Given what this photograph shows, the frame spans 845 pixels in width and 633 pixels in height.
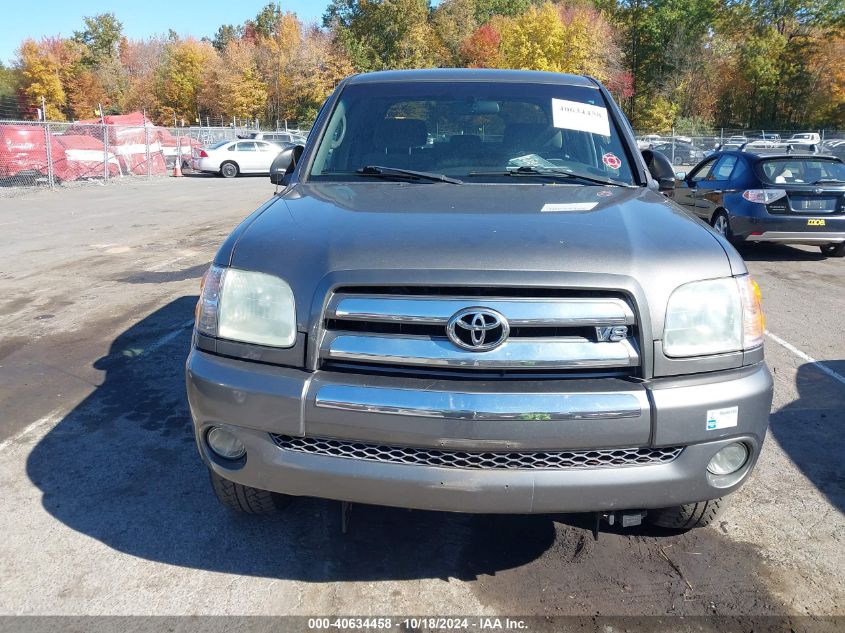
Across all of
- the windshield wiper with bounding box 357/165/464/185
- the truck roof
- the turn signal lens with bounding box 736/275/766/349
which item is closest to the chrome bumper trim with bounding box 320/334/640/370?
the turn signal lens with bounding box 736/275/766/349

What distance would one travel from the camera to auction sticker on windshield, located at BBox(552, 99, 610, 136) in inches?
148

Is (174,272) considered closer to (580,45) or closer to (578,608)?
(578,608)

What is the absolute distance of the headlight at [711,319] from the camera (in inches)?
92.0

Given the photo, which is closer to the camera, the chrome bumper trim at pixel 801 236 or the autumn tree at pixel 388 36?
the chrome bumper trim at pixel 801 236

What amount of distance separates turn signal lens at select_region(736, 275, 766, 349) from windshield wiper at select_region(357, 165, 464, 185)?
1.37 m

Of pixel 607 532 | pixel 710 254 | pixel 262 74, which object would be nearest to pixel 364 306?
pixel 710 254

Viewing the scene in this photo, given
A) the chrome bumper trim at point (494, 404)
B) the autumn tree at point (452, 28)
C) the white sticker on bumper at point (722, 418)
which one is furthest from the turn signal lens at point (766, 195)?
the autumn tree at point (452, 28)

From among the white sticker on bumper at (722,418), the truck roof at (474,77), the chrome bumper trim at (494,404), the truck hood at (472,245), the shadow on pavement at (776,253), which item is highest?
the truck roof at (474,77)

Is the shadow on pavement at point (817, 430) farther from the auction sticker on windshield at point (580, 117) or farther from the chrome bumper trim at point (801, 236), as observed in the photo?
the chrome bumper trim at point (801, 236)

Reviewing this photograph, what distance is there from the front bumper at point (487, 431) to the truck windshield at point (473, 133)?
1.46m

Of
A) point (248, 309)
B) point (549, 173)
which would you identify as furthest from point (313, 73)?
point (248, 309)

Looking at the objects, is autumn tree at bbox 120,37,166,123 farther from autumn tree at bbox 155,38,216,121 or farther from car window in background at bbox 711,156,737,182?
car window in background at bbox 711,156,737,182

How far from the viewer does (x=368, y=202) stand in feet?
9.60

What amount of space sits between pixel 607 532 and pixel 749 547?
588mm
